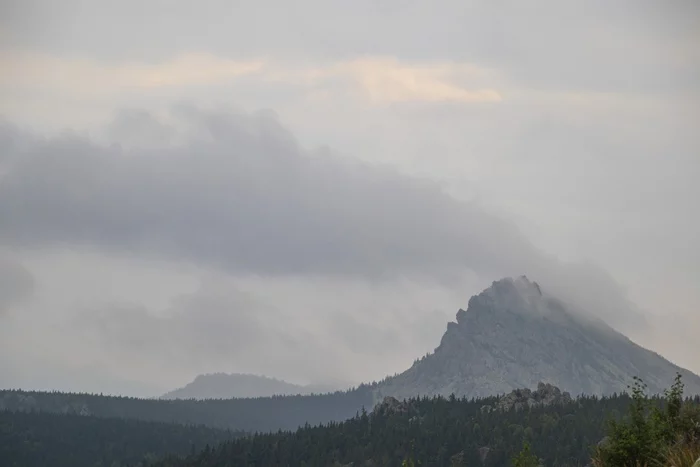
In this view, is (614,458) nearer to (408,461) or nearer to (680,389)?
(680,389)

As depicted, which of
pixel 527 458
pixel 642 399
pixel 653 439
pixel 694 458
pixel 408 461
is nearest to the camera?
pixel 694 458

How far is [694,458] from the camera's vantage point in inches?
2611

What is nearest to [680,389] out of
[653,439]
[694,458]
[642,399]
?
[642,399]

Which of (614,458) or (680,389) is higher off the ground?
(680,389)

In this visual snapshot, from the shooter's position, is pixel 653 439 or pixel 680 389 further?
pixel 680 389

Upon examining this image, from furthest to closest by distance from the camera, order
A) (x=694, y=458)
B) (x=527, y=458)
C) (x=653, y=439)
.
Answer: (x=527, y=458)
(x=653, y=439)
(x=694, y=458)

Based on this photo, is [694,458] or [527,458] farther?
[527,458]

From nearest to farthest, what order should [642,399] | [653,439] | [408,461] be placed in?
[653,439], [642,399], [408,461]

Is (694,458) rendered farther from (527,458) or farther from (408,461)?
(408,461)

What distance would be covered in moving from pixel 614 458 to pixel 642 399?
8.95 meters

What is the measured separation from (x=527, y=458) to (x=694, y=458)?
2491 cm

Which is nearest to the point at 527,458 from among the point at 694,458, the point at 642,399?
the point at 642,399

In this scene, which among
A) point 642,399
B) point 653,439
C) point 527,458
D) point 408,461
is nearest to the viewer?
point 653,439

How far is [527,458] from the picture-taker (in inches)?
3536
